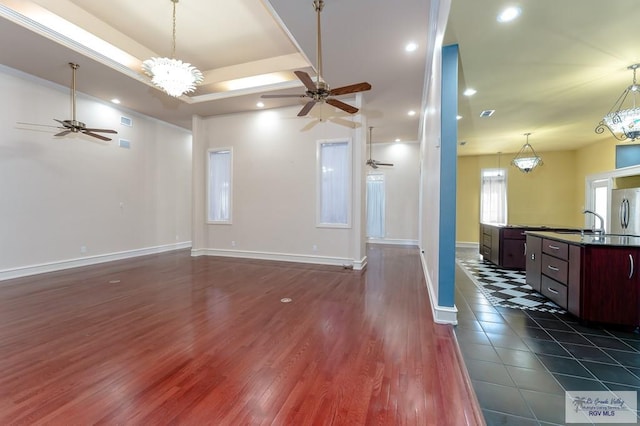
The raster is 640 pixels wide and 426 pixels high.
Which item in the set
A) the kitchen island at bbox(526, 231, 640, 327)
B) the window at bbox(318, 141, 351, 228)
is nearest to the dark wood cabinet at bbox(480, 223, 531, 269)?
the kitchen island at bbox(526, 231, 640, 327)

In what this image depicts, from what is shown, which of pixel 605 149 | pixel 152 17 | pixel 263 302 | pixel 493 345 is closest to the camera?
pixel 493 345

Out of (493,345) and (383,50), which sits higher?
(383,50)

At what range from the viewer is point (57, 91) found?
528cm

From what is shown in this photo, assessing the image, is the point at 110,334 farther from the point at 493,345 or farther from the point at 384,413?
the point at 493,345

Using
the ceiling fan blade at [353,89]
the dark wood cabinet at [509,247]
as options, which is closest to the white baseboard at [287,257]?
the dark wood cabinet at [509,247]

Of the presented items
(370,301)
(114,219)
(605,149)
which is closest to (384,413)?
(370,301)

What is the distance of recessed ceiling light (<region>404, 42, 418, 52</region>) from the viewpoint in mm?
3785

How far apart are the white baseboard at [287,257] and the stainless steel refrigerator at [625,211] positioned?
5533mm

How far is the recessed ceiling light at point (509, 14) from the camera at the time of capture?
2.46 meters

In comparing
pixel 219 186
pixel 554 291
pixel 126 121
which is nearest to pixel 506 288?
pixel 554 291

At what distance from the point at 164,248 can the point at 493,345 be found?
25.4 feet

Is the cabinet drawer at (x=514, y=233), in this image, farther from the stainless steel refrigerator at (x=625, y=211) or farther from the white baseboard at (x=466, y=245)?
the white baseboard at (x=466, y=245)

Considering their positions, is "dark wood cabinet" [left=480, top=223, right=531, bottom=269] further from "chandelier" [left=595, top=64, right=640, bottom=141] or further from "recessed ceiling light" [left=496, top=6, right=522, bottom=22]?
"recessed ceiling light" [left=496, top=6, right=522, bottom=22]

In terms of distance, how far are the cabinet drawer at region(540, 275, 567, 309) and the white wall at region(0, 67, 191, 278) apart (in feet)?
26.8
